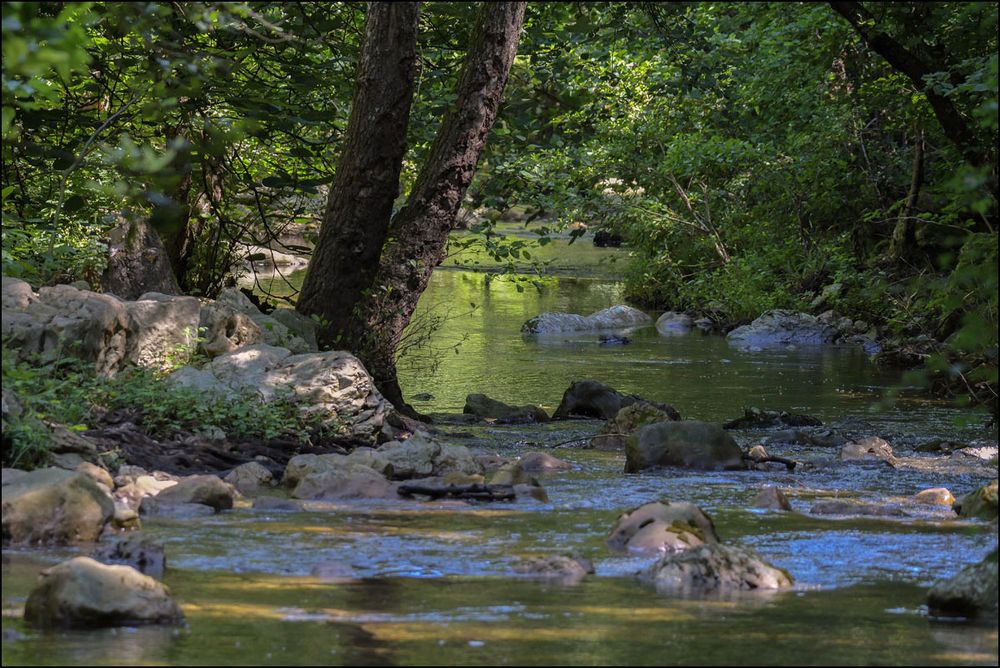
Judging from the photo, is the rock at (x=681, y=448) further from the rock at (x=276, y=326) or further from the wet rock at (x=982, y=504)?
the rock at (x=276, y=326)

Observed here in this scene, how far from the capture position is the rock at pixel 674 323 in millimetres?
21344

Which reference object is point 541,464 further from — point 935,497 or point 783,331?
point 783,331

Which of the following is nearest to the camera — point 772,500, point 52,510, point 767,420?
point 52,510

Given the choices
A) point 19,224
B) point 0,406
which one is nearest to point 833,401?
point 19,224

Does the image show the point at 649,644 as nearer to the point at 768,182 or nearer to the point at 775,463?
the point at 775,463

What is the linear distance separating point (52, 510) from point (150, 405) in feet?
7.93

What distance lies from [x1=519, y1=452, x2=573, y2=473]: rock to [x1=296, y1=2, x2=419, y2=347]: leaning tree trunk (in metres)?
2.41

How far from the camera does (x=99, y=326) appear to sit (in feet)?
26.7

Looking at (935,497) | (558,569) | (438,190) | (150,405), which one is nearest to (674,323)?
(438,190)

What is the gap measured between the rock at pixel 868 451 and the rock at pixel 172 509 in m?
4.57

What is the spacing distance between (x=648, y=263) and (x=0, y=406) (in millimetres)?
18401

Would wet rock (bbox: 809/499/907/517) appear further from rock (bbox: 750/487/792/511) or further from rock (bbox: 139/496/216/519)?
rock (bbox: 139/496/216/519)

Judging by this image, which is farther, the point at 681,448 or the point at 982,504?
the point at 681,448

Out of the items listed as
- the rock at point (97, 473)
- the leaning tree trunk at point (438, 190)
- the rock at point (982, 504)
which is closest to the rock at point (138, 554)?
the rock at point (97, 473)
